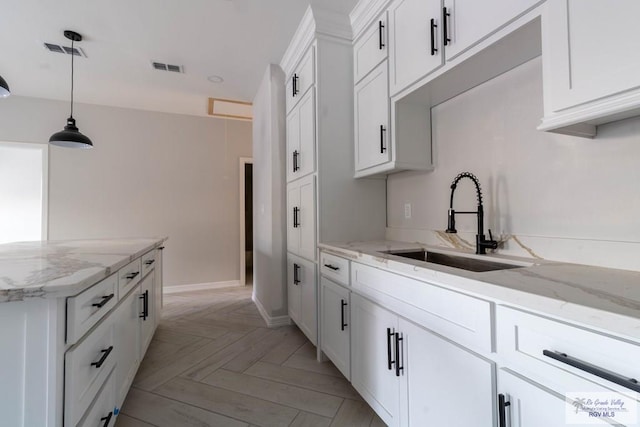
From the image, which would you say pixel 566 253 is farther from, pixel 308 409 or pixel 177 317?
pixel 177 317

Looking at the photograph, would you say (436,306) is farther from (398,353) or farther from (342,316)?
(342,316)

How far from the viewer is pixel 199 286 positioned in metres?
A: 4.49

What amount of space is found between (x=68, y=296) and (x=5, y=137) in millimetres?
4496

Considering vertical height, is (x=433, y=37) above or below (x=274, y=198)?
above

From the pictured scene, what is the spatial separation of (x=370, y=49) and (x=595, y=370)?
209 centimetres

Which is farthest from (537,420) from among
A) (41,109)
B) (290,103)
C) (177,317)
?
(41,109)

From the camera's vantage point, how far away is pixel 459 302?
39.2 inches

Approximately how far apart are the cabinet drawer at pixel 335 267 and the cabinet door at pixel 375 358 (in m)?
0.15

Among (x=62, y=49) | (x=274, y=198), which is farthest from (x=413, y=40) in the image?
(x=62, y=49)

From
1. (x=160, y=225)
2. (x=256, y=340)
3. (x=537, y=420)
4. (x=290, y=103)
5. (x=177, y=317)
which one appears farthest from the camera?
(x=160, y=225)

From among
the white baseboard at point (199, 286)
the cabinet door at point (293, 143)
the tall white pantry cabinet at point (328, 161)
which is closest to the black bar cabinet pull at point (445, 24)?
the tall white pantry cabinet at point (328, 161)

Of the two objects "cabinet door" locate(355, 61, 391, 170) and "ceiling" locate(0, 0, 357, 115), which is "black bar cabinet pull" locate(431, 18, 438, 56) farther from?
"ceiling" locate(0, 0, 357, 115)

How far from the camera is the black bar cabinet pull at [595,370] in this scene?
58 cm

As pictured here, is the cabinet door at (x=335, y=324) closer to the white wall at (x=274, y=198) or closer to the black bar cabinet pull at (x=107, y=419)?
the white wall at (x=274, y=198)
